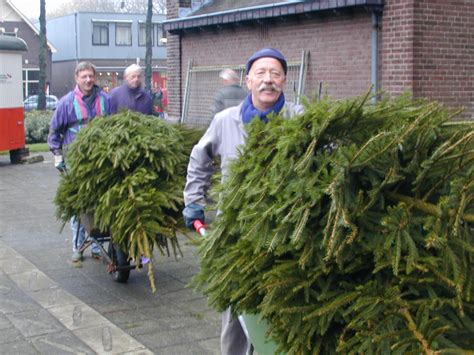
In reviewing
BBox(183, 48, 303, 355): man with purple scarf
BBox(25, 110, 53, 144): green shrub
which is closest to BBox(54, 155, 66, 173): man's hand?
BBox(183, 48, 303, 355): man with purple scarf

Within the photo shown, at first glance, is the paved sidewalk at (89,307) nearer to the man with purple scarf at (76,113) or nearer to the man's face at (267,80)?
the man with purple scarf at (76,113)

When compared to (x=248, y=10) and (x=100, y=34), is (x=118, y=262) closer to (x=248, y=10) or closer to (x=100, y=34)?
(x=248, y=10)

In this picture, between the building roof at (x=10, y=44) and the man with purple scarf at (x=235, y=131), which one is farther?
the building roof at (x=10, y=44)

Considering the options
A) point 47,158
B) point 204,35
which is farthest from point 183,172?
point 47,158

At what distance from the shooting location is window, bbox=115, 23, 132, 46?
6694cm

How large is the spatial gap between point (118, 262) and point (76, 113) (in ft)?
5.91

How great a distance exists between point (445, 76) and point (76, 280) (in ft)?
22.6

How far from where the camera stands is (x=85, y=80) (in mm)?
8414

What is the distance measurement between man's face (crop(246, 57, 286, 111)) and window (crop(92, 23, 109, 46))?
6251 cm

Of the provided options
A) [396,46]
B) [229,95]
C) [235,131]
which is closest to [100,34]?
[396,46]

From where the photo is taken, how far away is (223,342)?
4621 mm

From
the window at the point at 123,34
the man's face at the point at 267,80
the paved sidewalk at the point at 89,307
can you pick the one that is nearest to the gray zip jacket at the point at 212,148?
the man's face at the point at 267,80

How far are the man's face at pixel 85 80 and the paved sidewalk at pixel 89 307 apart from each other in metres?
1.74

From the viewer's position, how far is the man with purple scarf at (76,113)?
8.41 m
